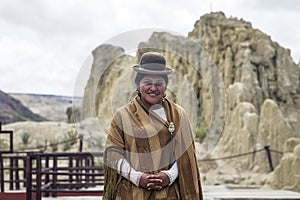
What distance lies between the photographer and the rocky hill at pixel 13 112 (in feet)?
217

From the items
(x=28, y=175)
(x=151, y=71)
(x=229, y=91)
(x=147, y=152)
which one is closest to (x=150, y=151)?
(x=147, y=152)

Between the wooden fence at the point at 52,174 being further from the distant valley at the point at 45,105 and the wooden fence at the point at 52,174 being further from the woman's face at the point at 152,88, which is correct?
the distant valley at the point at 45,105

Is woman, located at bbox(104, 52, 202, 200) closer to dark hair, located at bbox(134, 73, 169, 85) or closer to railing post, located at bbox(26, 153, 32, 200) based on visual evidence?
dark hair, located at bbox(134, 73, 169, 85)

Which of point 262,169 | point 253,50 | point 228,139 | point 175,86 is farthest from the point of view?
point 253,50

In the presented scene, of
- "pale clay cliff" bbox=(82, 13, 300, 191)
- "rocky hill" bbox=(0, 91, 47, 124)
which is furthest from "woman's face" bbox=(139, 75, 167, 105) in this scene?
"rocky hill" bbox=(0, 91, 47, 124)

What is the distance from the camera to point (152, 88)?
407 centimetres

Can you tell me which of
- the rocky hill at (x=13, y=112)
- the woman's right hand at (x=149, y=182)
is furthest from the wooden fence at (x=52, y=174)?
the rocky hill at (x=13, y=112)

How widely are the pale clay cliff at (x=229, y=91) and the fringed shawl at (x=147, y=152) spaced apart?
60cm

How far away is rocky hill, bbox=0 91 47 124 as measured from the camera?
217ft

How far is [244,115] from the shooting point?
25156mm

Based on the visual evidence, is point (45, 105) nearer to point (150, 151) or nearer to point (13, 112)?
point (13, 112)

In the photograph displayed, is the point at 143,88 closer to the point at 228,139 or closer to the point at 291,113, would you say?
the point at 228,139

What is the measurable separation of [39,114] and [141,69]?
7525cm

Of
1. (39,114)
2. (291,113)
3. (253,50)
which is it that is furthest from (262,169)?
(39,114)
